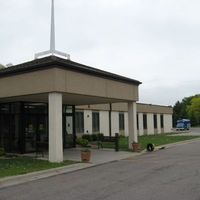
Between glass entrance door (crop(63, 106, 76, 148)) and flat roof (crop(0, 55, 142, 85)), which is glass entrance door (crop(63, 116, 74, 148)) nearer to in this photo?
glass entrance door (crop(63, 106, 76, 148))

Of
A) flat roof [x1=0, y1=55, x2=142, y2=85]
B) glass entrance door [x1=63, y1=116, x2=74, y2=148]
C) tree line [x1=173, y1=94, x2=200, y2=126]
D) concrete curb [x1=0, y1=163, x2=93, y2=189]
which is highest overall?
tree line [x1=173, y1=94, x2=200, y2=126]

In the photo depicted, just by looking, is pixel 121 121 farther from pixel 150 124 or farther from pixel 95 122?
pixel 150 124

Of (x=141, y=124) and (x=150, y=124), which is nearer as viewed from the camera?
(x=141, y=124)

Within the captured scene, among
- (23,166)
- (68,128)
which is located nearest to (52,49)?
(68,128)

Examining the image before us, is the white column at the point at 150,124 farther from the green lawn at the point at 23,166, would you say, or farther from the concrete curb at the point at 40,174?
the green lawn at the point at 23,166

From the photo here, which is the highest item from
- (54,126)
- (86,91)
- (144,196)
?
(86,91)

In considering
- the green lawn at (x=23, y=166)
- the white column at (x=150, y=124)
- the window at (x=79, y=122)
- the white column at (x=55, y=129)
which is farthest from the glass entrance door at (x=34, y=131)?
the white column at (x=150, y=124)

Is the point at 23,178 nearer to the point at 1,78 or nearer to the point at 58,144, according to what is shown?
the point at 58,144

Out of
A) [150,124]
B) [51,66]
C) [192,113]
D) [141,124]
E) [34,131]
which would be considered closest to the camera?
[51,66]

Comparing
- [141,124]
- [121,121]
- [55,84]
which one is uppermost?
Result: [55,84]

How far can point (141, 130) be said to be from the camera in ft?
170

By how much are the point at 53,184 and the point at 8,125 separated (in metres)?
12.7

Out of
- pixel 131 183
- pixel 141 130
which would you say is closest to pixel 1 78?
pixel 131 183

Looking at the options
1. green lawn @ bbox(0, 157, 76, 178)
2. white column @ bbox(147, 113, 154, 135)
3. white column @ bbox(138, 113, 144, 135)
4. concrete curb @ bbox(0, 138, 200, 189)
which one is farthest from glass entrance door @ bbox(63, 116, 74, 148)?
white column @ bbox(147, 113, 154, 135)
